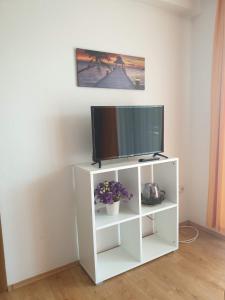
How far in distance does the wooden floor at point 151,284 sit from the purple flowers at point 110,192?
66 centimetres

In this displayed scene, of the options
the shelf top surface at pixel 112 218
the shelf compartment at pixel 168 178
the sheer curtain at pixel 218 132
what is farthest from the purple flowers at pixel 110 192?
the sheer curtain at pixel 218 132

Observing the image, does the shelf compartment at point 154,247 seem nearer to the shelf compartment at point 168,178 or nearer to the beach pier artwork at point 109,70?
the shelf compartment at point 168,178

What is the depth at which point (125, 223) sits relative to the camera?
7.22ft

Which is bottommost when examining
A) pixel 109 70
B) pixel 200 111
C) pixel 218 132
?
pixel 218 132

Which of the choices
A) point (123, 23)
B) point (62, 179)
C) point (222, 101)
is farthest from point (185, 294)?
point (123, 23)

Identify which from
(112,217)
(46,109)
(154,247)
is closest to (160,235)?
(154,247)

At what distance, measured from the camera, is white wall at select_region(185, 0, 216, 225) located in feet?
8.02

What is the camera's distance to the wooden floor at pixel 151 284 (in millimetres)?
1708

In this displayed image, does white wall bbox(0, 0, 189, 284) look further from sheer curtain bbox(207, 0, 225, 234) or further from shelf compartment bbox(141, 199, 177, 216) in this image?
sheer curtain bbox(207, 0, 225, 234)

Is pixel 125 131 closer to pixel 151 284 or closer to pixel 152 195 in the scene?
pixel 152 195

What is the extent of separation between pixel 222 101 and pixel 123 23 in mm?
1230

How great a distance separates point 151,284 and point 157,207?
0.64 m

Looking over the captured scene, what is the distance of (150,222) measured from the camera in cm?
254

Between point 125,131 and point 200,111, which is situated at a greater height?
point 200,111
